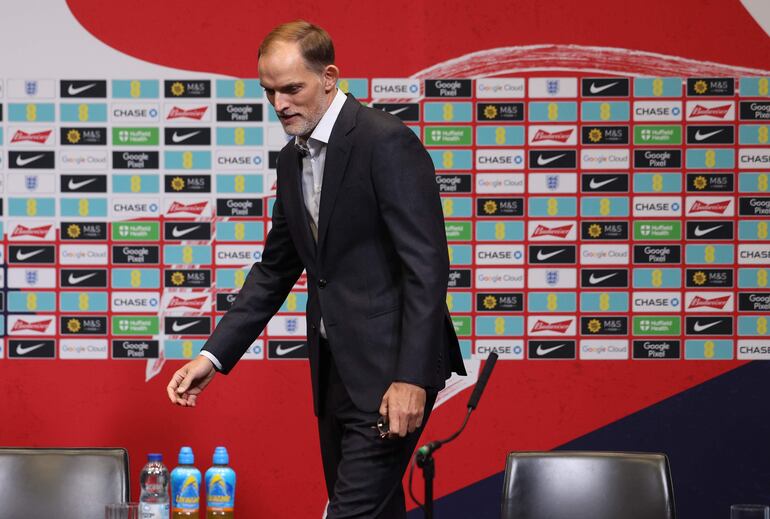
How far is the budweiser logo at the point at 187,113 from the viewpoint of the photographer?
366 centimetres

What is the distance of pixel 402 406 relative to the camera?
1.95 meters

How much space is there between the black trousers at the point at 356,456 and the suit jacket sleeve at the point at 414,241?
129 mm

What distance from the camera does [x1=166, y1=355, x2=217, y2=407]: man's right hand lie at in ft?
6.85

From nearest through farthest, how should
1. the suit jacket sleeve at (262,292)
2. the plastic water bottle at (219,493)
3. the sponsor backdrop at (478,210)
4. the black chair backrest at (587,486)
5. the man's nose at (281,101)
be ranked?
the man's nose at (281,101), the plastic water bottle at (219,493), the suit jacket sleeve at (262,292), the black chair backrest at (587,486), the sponsor backdrop at (478,210)

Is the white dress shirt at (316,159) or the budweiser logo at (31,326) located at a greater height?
the white dress shirt at (316,159)

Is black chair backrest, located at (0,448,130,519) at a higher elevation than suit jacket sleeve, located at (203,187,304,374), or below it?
below

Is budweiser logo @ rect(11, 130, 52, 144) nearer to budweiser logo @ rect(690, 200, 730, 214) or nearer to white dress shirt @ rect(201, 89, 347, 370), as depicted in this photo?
white dress shirt @ rect(201, 89, 347, 370)

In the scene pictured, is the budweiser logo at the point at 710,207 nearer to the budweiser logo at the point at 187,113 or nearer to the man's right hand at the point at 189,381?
the budweiser logo at the point at 187,113

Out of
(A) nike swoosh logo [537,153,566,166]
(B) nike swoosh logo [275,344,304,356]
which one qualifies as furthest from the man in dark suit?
(A) nike swoosh logo [537,153,566,166]

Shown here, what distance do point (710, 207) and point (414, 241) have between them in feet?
6.54

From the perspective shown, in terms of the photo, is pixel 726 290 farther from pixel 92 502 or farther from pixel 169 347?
pixel 92 502

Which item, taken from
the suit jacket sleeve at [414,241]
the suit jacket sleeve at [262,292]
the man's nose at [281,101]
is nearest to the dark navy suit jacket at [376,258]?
the suit jacket sleeve at [414,241]

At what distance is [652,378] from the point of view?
3656 millimetres

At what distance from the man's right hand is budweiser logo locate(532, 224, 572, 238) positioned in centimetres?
175
